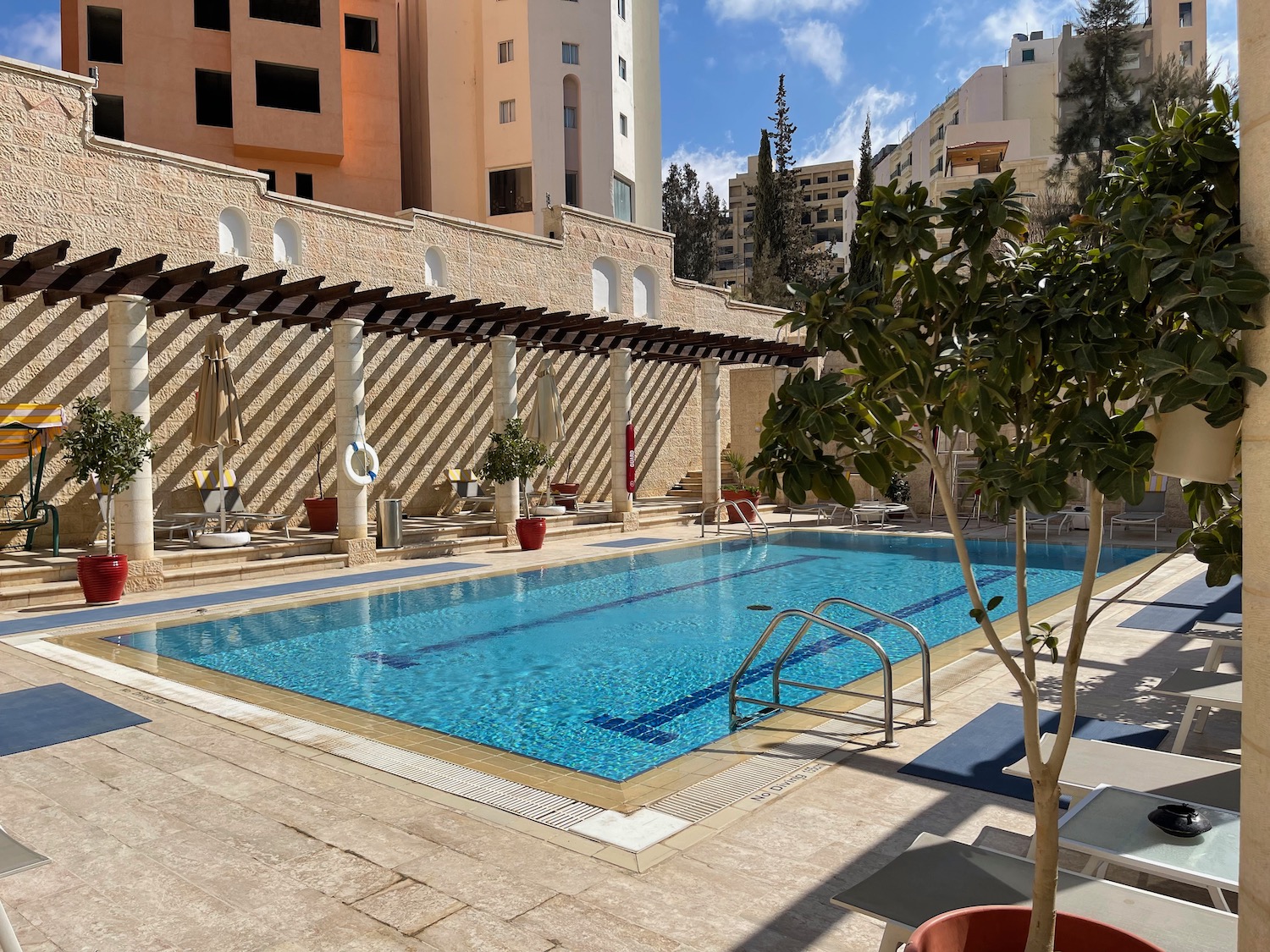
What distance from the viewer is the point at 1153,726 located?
19.9ft

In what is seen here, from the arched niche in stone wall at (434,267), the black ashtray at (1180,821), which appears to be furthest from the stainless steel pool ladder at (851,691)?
the arched niche in stone wall at (434,267)

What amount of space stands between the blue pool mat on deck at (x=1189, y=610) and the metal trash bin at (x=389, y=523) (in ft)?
35.0

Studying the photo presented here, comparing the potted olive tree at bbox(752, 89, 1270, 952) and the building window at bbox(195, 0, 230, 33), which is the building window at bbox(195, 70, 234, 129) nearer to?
the building window at bbox(195, 0, 230, 33)

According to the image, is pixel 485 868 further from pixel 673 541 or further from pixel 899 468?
pixel 673 541

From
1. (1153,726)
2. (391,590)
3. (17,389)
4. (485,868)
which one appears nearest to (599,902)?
(485,868)

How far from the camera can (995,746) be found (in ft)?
18.7

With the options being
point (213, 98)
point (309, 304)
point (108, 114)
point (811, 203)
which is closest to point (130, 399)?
point (309, 304)

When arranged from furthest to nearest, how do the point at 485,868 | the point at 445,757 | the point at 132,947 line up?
1. the point at 445,757
2. the point at 485,868
3. the point at 132,947

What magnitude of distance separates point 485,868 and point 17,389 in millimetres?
13159

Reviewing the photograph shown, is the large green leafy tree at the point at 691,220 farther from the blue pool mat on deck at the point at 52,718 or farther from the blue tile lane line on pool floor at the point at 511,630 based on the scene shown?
the blue pool mat on deck at the point at 52,718

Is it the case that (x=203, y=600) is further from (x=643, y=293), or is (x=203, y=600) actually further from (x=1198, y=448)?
(x=643, y=293)

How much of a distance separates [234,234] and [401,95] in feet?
58.8

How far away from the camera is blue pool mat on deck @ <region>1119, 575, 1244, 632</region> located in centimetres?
934

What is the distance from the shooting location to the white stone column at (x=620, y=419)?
19953 mm
